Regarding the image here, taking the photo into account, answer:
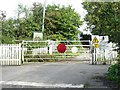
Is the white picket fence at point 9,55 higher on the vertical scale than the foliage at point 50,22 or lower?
lower

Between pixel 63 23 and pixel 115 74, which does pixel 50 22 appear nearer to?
pixel 63 23

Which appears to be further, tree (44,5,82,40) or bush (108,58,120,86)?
tree (44,5,82,40)

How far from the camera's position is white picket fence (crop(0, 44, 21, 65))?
16.5m

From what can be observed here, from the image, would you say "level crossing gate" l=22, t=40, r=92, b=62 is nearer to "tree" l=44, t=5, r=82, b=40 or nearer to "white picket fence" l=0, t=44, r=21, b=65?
"white picket fence" l=0, t=44, r=21, b=65

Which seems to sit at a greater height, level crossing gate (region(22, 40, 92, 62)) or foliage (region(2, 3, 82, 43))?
foliage (region(2, 3, 82, 43))

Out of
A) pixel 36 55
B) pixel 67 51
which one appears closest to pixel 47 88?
pixel 36 55

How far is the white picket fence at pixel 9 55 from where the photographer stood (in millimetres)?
16547

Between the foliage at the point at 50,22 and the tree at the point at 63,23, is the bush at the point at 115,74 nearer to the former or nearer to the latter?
the foliage at the point at 50,22

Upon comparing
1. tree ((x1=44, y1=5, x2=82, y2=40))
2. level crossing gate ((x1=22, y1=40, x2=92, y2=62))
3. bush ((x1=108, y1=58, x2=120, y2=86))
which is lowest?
bush ((x1=108, y1=58, x2=120, y2=86))

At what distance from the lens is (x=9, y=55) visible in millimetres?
16625

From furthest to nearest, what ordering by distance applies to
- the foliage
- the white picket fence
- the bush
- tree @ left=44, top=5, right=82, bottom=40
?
tree @ left=44, top=5, right=82, bottom=40 → the foliage → the white picket fence → the bush

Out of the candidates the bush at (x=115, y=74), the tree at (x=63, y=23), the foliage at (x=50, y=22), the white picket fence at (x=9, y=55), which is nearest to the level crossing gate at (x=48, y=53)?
the white picket fence at (x=9, y=55)

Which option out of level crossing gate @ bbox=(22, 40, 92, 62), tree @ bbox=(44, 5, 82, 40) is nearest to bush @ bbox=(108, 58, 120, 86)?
level crossing gate @ bbox=(22, 40, 92, 62)

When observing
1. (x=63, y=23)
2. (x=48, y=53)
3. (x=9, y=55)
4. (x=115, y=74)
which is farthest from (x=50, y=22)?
(x=115, y=74)
